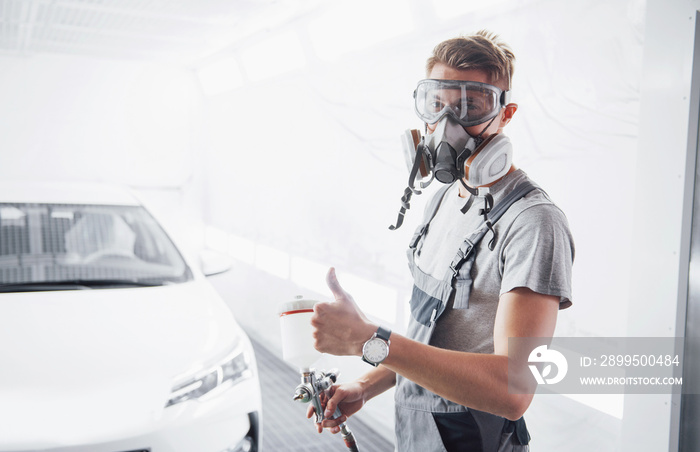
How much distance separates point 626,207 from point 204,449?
196 centimetres

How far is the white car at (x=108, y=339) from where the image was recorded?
212 centimetres

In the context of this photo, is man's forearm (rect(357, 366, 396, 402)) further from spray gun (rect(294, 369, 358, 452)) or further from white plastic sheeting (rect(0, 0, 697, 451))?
white plastic sheeting (rect(0, 0, 697, 451))

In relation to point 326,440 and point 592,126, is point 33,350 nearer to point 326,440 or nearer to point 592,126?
point 326,440

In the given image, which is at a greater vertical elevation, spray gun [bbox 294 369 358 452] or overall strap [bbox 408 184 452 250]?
overall strap [bbox 408 184 452 250]

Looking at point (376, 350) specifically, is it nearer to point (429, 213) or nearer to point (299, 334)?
point (299, 334)

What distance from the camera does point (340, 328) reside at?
1207 mm

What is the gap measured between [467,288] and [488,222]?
0.17 metres

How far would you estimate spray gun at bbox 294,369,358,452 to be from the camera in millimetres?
1472

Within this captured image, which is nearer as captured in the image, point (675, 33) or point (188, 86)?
point (675, 33)

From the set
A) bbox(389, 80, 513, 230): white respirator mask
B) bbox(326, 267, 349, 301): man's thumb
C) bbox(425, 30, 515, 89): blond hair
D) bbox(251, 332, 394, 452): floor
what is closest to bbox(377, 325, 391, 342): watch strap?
bbox(326, 267, 349, 301): man's thumb

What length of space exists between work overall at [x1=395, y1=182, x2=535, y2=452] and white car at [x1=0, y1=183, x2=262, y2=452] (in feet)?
3.88

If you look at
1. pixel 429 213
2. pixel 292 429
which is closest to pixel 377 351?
pixel 429 213

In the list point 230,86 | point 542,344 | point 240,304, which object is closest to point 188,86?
point 230,86

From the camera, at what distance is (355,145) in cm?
367
